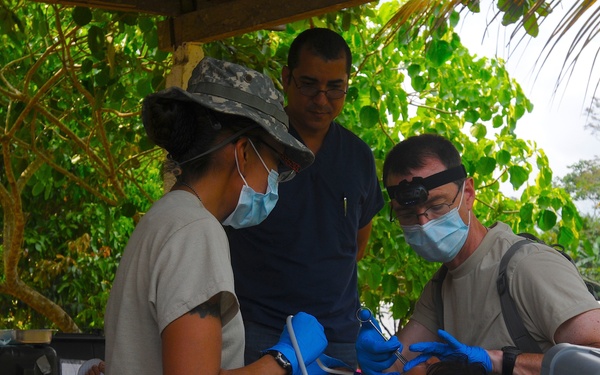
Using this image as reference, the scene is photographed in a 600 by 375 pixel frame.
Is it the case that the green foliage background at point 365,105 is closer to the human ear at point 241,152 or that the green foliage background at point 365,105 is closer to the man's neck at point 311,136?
the man's neck at point 311,136

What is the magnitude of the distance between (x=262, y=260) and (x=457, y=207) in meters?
0.85

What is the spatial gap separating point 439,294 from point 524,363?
563 mm

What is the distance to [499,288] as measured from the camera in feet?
8.46

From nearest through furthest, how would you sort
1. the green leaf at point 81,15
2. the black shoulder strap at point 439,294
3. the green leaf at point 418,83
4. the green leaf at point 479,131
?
1. the black shoulder strap at point 439,294
2. the green leaf at point 81,15
3. the green leaf at point 479,131
4. the green leaf at point 418,83

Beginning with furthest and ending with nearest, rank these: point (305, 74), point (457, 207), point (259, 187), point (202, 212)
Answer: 1. point (305, 74)
2. point (457, 207)
3. point (259, 187)
4. point (202, 212)

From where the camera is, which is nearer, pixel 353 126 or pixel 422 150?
pixel 422 150

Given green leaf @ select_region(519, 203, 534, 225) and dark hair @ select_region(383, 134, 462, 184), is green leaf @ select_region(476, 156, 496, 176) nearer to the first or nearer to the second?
green leaf @ select_region(519, 203, 534, 225)

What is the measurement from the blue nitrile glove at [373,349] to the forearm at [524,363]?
0.91 ft

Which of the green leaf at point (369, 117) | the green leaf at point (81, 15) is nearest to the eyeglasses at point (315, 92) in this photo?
the green leaf at point (81, 15)

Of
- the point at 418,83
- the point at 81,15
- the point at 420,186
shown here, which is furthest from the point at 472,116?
the point at 420,186

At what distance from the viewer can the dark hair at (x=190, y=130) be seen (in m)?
2.17

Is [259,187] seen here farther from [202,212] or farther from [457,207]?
[457,207]

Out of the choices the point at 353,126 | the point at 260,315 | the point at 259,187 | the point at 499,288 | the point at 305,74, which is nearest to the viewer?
the point at 259,187

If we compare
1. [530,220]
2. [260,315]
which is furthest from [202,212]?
[530,220]
